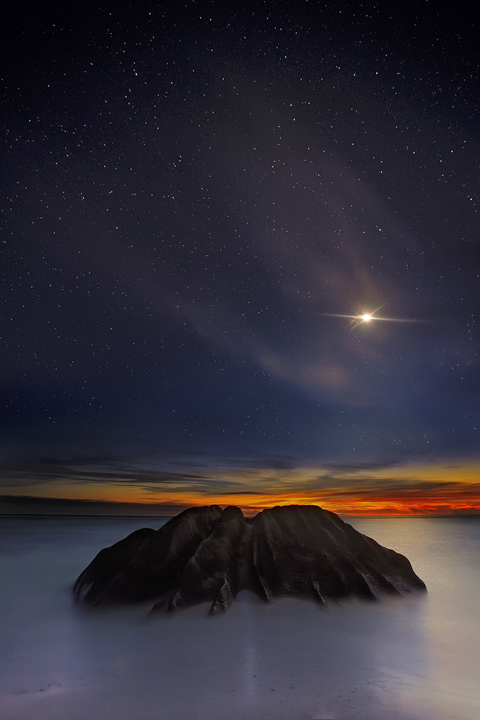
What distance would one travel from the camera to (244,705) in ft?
19.0

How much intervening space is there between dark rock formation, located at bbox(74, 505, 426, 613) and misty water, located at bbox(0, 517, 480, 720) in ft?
1.25

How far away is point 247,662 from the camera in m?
7.27

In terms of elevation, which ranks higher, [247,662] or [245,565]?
[245,565]

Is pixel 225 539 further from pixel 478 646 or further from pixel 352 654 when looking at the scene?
pixel 478 646

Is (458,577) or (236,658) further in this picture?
(458,577)

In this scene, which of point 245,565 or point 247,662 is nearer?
point 247,662

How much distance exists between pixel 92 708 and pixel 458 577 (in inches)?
630

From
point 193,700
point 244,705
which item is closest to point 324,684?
point 244,705

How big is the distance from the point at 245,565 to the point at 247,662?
3.47 m

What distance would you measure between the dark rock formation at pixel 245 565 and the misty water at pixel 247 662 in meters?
0.38

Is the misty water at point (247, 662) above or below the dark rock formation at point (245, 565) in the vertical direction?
below

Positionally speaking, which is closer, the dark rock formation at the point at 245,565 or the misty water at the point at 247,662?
the misty water at the point at 247,662

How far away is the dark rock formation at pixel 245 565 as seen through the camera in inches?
393

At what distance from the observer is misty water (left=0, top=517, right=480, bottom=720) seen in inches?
230
